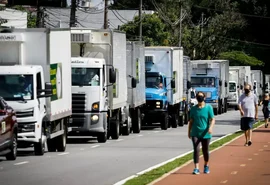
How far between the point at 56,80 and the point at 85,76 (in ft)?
18.3

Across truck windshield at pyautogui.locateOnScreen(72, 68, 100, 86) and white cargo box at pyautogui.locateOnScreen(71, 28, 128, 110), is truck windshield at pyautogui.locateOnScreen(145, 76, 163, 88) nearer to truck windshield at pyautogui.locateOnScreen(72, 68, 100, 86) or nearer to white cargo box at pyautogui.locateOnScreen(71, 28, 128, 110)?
white cargo box at pyautogui.locateOnScreen(71, 28, 128, 110)

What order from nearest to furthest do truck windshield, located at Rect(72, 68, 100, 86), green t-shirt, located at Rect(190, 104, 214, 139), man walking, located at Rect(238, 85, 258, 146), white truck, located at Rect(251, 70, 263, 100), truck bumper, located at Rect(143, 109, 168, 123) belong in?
green t-shirt, located at Rect(190, 104, 214, 139)
man walking, located at Rect(238, 85, 258, 146)
truck windshield, located at Rect(72, 68, 100, 86)
truck bumper, located at Rect(143, 109, 168, 123)
white truck, located at Rect(251, 70, 263, 100)

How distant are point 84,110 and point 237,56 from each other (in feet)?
236

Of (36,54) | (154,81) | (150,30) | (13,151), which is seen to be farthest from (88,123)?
(150,30)

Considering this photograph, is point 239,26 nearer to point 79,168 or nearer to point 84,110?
point 84,110

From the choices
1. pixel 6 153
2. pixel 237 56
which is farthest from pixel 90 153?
pixel 237 56

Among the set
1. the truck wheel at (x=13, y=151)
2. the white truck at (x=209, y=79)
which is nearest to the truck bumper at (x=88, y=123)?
the truck wheel at (x=13, y=151)

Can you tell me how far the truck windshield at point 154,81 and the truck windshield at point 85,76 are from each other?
12790 millimetres

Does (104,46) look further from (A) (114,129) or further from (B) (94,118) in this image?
(A) (114,129)

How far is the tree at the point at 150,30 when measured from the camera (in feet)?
250

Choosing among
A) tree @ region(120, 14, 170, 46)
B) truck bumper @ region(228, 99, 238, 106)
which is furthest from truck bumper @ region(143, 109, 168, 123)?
truck bumper @ region(228, 99, 238, 106)

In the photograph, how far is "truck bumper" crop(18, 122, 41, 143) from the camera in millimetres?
24000

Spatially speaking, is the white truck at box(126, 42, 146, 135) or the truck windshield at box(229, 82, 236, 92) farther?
the truck windshield at box(229, 82, 236, 92)

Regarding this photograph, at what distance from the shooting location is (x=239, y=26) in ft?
288
